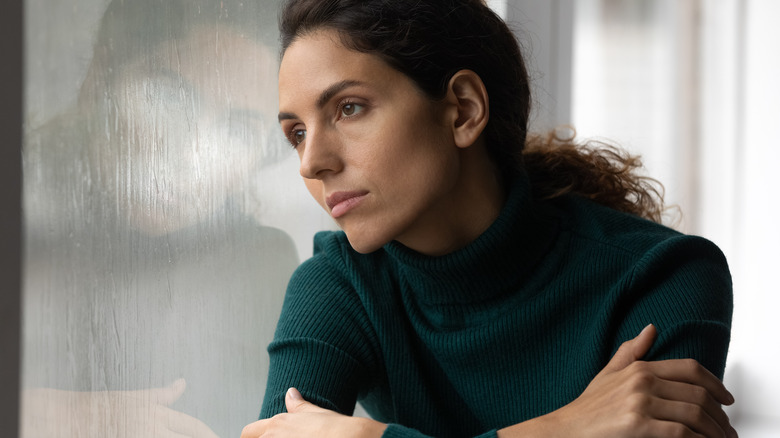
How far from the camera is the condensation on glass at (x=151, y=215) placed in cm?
85

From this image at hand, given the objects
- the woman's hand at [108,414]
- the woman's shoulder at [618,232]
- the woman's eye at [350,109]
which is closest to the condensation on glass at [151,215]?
the woman's hand at [108,414]

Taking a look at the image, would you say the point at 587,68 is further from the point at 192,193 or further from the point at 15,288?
the point at 15,288

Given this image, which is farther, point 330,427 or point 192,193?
point 192,193

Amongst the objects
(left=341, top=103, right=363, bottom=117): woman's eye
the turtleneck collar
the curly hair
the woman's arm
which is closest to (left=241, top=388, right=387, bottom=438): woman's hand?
the woman's arm

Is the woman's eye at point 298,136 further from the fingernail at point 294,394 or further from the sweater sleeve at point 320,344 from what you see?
the fingernail at point 294,394

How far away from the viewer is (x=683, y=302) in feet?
3.37

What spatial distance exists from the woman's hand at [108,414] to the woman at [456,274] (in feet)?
0.43

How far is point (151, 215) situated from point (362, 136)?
0.28 m

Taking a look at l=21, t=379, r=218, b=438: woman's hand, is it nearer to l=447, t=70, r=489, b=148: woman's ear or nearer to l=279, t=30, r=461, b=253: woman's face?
l=279, t=30, r=461, b=253: woman's face

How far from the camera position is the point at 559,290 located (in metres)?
1.10

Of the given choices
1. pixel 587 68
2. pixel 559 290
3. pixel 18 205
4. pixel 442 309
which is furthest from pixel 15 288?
pixel 587 68

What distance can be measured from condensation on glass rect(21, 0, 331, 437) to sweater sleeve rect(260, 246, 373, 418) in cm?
11

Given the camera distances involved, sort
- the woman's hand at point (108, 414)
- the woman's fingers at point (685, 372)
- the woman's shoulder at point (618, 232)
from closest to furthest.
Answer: the woman's hand at point (108, 414) → the woman's fingers at point (685, 372) → the woman's shoulder at point (618, 232)

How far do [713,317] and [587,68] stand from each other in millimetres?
1408
